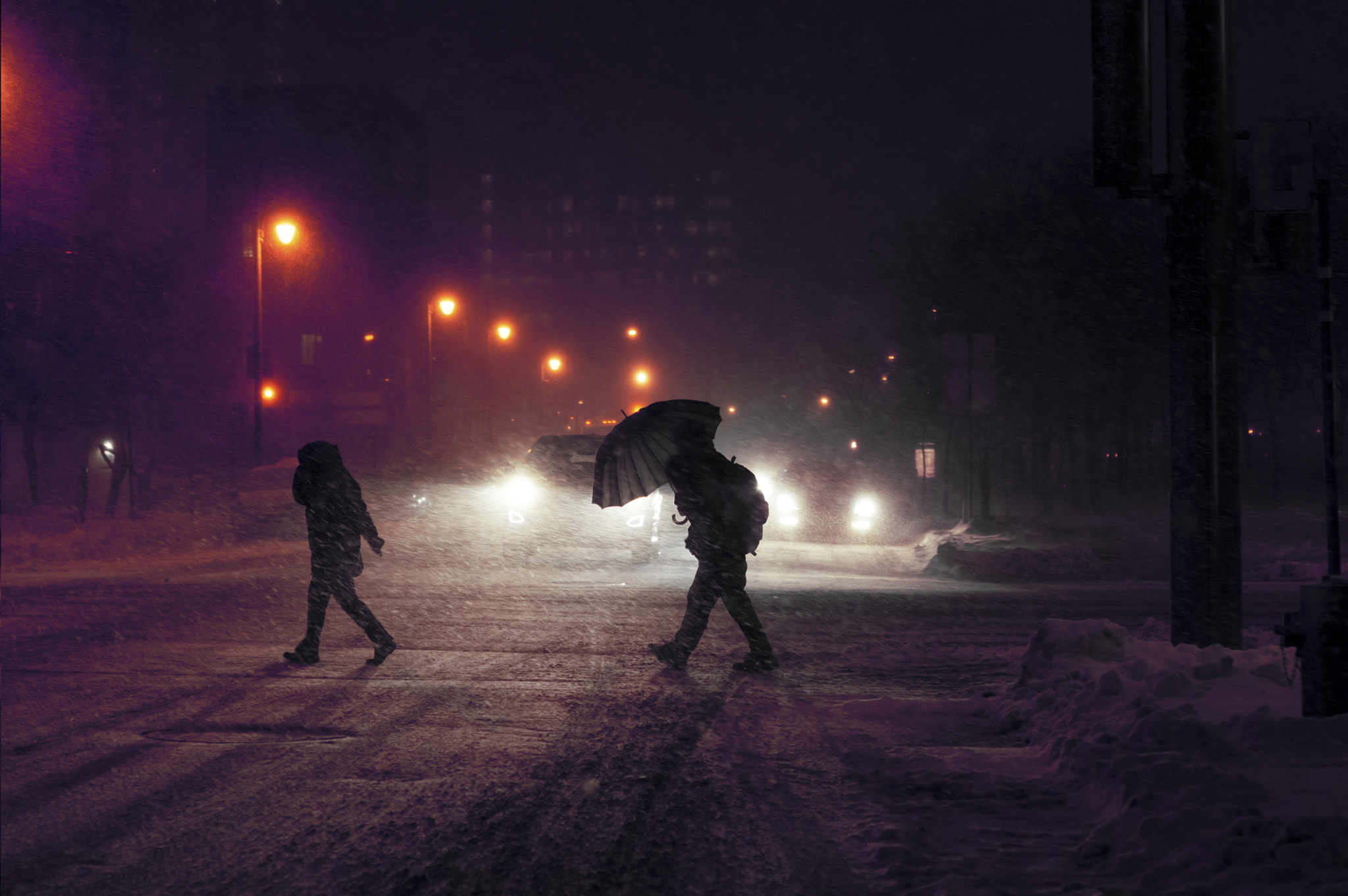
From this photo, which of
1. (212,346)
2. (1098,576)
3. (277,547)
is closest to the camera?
(1098,576)

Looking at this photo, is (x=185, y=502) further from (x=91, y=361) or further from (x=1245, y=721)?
(x=1245, y=721)

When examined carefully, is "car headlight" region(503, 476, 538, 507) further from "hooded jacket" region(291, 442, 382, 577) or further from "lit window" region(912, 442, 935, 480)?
"lit window" region(912, 442, 935, 480)

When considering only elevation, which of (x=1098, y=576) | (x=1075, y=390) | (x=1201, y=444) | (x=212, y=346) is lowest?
Result: (x=1098, y=576)

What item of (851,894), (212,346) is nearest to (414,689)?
(851,894)

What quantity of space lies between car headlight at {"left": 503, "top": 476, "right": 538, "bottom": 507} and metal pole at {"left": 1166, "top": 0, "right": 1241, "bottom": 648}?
35.4 feet

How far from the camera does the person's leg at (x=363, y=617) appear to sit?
851cm

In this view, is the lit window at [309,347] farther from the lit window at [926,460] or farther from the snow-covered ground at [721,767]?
the snow-covered ground at [721,767]

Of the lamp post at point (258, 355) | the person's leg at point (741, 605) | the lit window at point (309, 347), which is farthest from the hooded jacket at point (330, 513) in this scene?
the lit window at point (309, 347)

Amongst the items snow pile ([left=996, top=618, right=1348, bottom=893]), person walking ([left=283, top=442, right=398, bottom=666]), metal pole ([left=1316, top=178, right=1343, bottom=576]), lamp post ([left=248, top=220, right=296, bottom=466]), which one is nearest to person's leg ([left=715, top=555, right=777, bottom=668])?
snow pile ([left=996, top=618, right=1348, bottom=893])

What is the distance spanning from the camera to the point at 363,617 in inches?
337

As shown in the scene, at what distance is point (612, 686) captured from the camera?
25.6 ft

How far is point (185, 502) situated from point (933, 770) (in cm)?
3010

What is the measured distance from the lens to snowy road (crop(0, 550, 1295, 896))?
13.8ft

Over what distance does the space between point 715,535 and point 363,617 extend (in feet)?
10.1
